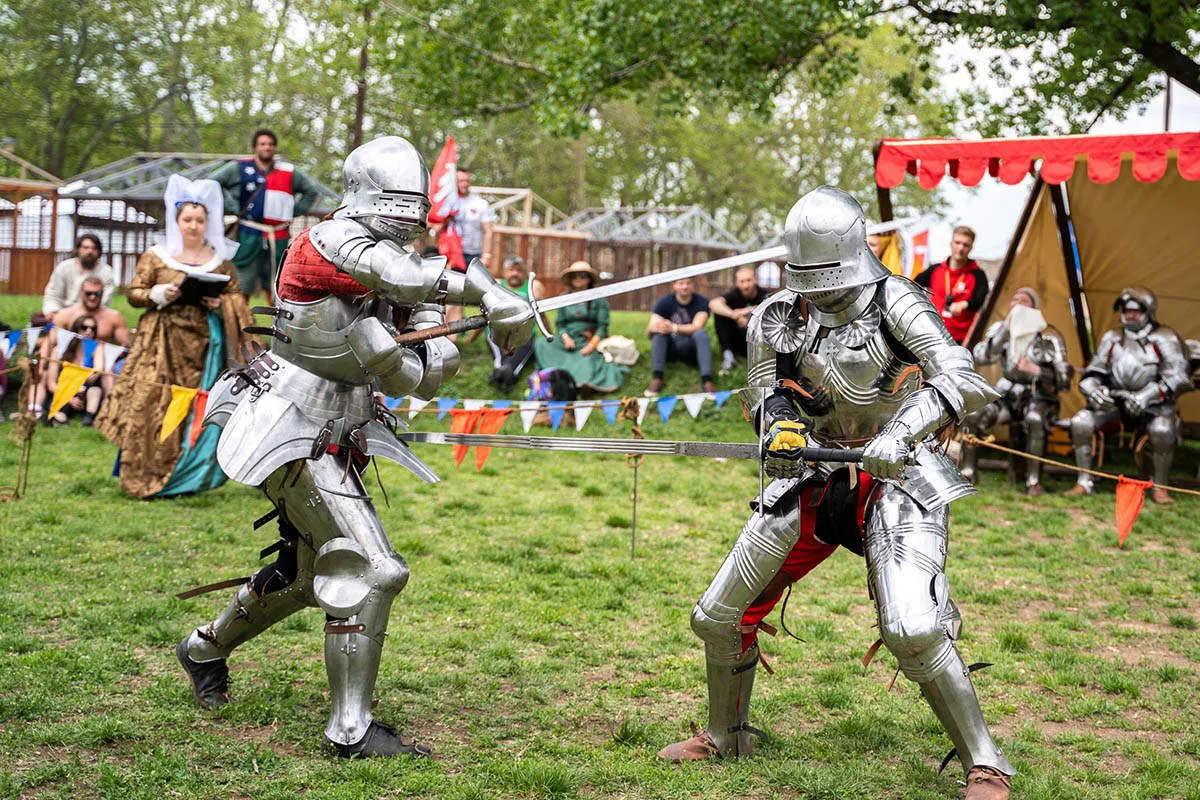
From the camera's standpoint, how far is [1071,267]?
1079 cm

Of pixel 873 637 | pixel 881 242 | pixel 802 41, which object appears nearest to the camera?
pixel 873 637

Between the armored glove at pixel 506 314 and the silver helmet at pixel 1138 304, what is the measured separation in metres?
6.82

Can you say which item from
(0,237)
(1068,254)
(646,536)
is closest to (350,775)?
(646,536)

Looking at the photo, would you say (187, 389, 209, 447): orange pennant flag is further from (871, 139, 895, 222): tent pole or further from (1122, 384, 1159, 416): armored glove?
(1122, 384, 1159, 416): armored glove

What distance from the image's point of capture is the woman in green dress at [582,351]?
39.1 feet

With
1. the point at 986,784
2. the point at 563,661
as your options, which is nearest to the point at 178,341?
the point at 563,661

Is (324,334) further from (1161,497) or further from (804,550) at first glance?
(1161,497)

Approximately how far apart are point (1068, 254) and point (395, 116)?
76.5 feet

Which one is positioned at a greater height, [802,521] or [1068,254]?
[1068,254]

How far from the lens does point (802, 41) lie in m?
12.6

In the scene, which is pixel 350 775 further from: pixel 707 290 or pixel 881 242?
pixel 707 290

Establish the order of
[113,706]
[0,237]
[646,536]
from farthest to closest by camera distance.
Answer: [0,237]
[646,536]
[113,706]

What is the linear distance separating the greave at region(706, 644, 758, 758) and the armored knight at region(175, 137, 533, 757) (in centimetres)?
98

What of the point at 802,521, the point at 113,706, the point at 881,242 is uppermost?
the point at 881,242
